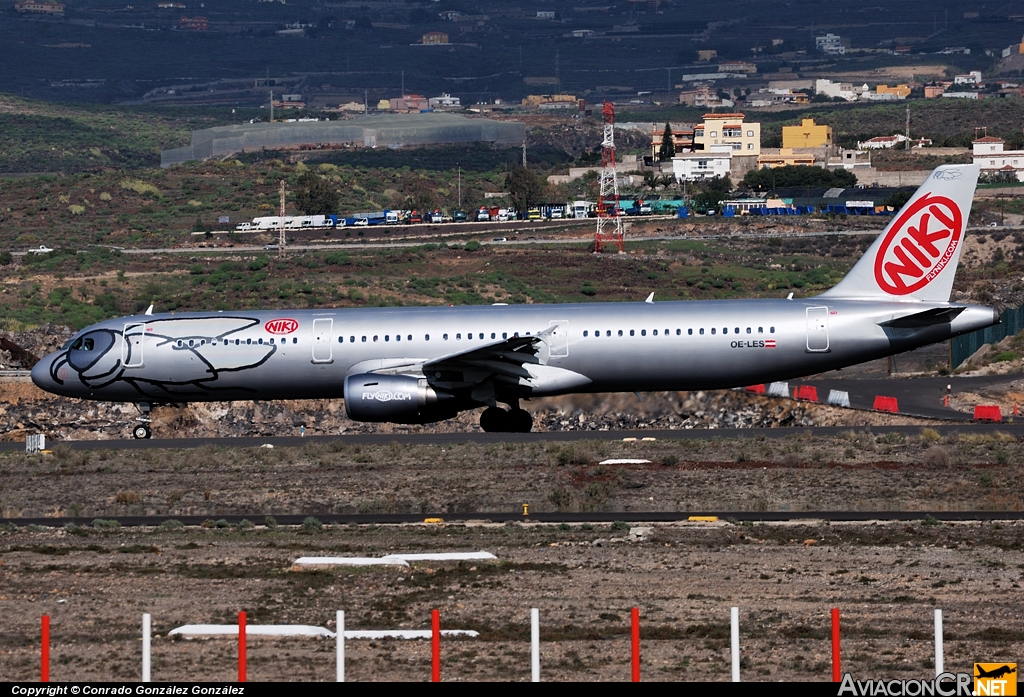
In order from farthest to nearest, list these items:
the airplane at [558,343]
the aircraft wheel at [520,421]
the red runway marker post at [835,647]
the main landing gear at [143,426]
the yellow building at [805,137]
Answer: the yellow building at [805,137], the main landing gear at [143,426], the aircraft wheel at [520,421], the airplane at [558,343], the red runway marker post at [835,647]

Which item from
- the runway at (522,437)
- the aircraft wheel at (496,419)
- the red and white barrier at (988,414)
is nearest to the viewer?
the runway at (522,437)

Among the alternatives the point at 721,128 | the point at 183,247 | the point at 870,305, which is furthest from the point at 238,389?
the point at 721,128

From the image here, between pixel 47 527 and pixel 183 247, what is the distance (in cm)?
8655

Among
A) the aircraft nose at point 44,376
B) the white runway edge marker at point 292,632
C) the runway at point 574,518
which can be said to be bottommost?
the white runway edge marker at point 292,632

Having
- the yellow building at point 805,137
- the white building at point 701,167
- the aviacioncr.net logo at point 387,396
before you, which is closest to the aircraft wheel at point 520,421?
the aviacioncr.net logo at point 387,396

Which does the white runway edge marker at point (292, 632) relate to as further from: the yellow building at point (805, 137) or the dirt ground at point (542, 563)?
the yellow building at point (805, 137)

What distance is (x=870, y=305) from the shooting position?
37469 millimetres

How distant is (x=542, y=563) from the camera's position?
2280 cm

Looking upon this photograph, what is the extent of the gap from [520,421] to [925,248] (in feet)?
38.1

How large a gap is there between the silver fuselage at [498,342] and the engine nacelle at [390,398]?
71 centimetres

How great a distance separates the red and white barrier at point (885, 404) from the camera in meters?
44.6

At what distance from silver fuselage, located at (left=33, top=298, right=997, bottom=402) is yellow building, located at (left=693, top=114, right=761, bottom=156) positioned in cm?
14697

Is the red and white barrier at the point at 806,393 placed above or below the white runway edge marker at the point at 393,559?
above

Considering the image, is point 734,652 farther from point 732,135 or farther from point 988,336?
point 732,135
